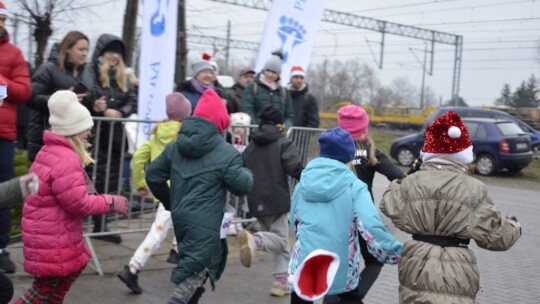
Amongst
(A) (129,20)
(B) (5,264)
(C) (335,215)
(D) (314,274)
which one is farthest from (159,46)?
(D) (314,274)

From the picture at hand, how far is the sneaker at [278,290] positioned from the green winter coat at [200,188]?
55.3 inches

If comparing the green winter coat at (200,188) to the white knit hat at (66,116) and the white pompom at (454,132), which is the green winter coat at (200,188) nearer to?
the white knit hat at (66,116)

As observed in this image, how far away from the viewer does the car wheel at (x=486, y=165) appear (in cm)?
2159

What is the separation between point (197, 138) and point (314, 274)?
136 cm

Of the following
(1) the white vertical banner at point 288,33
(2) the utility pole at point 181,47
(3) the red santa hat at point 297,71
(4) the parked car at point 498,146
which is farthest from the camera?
(4) the parked car at point 498,146

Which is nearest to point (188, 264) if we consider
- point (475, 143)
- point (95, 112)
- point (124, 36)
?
point (95, 112)

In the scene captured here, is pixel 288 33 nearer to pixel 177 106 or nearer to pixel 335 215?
pixel 177 106

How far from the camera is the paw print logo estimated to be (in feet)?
34.0

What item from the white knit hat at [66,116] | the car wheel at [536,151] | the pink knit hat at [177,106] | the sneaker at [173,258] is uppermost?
the pink knit hat at [177,106]

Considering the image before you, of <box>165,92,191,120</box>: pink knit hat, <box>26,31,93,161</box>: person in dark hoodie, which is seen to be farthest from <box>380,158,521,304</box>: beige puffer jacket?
<box>26,31,93,161</box>: person in dark hoodie

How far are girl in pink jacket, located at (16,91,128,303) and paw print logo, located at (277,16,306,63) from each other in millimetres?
5911

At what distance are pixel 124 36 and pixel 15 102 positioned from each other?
677 centimetres

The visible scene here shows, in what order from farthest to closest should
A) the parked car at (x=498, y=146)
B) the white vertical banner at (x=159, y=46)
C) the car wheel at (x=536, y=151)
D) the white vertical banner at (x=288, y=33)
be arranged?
the car wheel at (x=536, y=151)
the parked car at (x=498, y=146)
the white vertical banner at (x=288, y=33)
the white vertical banner at (x=159, y=46)

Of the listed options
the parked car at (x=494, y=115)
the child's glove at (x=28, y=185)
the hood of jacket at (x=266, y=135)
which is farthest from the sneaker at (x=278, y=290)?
the parked car at (x=494, y=115)
